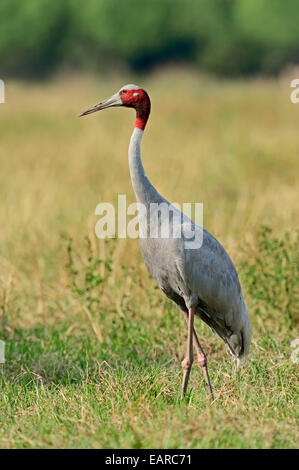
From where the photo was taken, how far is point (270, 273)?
21.6 feet

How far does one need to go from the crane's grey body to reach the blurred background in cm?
3334

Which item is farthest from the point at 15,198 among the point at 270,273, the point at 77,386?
the point at 77,386

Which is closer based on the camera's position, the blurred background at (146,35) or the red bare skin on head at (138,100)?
the red bare skin on head at (138,100)

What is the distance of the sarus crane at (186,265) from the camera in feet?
14.8

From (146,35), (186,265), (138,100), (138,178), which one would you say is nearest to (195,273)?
(186,265)

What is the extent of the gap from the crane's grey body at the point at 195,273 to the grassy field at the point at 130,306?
1.00ft

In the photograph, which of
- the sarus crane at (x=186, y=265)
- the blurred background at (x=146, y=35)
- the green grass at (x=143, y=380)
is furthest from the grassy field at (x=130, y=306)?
the blurred background at (x=146, y=35)

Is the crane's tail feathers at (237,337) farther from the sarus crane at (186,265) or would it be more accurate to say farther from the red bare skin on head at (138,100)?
the red bare skin on head at (138,100)

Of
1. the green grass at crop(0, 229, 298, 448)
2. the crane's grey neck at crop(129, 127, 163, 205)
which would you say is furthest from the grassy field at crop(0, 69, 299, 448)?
the crane's grey neck at crop(129, 127, 163, 205)

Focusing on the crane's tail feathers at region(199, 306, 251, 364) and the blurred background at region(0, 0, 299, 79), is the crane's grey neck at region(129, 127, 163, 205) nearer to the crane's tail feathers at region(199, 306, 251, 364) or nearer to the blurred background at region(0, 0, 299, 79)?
the crane's tail feathers at region(199, 306, 251, 364)

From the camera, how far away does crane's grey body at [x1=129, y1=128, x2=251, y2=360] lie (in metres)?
4.52

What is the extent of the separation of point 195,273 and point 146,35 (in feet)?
121

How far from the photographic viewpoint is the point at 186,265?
178 inches

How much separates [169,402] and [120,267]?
2353 millimetres
